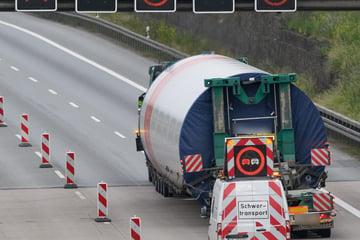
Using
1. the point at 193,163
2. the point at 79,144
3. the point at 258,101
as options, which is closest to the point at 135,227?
the point at 193,163

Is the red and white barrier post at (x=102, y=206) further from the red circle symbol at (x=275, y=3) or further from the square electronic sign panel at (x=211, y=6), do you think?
the red circle symbol at (x=275, y=3)

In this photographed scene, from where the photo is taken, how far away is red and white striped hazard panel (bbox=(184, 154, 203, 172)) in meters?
27.9

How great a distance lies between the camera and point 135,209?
31.3 m

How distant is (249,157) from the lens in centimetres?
2408

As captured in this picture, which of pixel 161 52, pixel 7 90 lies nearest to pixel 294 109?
pixel 7 90

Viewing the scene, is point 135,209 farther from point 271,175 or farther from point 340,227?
point 271,175

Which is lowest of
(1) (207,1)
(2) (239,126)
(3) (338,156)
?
(3) (338,156)

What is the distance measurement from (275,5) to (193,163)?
5.85 metres

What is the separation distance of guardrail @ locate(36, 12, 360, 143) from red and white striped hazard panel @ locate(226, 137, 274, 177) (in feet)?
51.7

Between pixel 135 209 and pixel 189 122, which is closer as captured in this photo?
pixel 189 122

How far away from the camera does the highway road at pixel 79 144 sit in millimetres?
29438

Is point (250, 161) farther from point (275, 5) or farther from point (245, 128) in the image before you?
point (275, 5)

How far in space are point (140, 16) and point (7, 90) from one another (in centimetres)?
1550

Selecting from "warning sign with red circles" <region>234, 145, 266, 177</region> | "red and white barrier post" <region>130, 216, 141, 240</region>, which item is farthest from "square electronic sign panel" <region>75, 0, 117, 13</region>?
"red and white barrier post" <region>130, 216, 141, 240</region>
